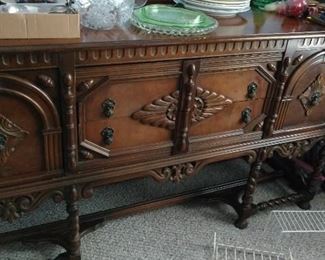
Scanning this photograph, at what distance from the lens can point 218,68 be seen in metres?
1.13

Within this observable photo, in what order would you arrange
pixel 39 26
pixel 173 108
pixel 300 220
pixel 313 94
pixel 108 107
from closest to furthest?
pixel 39 26 → pixel 108 107 → pixel 173 108 → pixel 313 94 → pixel 300 220

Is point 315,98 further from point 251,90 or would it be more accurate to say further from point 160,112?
point 160,112

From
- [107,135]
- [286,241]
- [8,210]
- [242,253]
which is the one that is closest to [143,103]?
[107,135]

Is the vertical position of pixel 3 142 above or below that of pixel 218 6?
below

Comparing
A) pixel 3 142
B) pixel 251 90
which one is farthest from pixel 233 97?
pixel 3 142

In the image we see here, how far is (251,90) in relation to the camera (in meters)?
1.23

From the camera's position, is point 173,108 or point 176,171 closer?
point 173,108

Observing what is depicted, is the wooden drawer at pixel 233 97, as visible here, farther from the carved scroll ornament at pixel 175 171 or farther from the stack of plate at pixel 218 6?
the stack of plate at pixel 218 6

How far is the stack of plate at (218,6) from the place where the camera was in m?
1.23

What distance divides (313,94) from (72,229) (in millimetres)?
996

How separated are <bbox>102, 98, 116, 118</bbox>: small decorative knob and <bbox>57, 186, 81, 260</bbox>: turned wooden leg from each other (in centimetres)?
26

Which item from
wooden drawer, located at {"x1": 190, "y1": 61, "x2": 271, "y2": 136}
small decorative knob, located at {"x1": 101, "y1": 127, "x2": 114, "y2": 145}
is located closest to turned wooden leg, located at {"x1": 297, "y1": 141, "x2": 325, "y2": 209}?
wooden drawer, located at {"x1": 190, "y1": 61, "x2": 271, "y2": 136}

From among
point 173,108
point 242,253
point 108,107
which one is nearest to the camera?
point 108,107

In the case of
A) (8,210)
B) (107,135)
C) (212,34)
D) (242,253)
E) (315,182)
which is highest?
(212,34)
